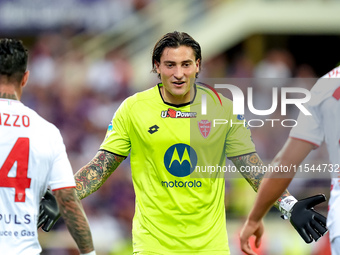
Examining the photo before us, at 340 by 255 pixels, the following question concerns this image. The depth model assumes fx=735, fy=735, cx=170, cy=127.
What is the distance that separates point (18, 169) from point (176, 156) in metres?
1.82

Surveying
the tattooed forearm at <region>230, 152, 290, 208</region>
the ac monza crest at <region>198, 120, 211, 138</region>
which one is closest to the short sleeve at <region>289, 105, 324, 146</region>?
the tattooed forearm at <region>230, 152, 290, 208</region>

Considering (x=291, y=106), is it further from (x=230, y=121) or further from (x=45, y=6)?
(x=230, y=121)

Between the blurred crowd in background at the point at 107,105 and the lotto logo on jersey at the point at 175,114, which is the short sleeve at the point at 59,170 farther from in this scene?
the blurred crowd in background at the point at 107,105

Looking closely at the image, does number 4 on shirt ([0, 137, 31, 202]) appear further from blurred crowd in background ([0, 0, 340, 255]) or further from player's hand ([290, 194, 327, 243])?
blurred crowd in background ([0, 0, 340, 255])

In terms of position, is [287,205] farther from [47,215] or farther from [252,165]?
[47,215]

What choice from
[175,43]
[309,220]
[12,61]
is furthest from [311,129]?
[175,43]

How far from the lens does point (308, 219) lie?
227 inches

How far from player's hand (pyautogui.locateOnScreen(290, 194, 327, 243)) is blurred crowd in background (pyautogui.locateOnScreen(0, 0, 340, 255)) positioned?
6805 mm

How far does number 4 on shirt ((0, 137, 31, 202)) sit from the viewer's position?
17.0ft

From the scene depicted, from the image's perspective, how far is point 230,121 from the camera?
6793 millimetres

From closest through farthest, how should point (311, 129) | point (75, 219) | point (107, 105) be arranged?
point (311, 129)
point (75, 219)
point (107, 105)

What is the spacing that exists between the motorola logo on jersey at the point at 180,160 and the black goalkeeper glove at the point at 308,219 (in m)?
1.02

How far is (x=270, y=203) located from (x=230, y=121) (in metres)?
1.91

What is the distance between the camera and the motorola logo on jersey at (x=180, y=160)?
6586 mm
